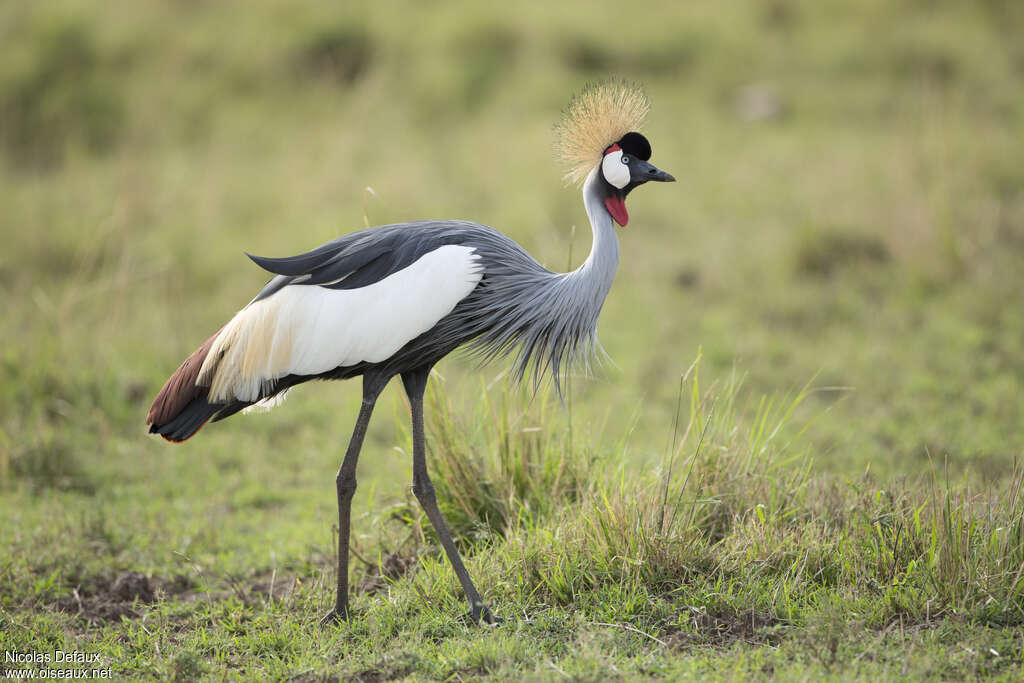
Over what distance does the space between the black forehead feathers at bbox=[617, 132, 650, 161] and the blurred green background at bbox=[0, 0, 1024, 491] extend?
0.78 metres

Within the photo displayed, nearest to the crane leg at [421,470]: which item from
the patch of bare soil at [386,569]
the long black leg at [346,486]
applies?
Result: the long black leg at [346,486]

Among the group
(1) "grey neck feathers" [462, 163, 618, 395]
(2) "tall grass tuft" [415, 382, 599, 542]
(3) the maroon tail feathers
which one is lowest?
(2) "tall grass tuft" [415, 382, 599, 542]

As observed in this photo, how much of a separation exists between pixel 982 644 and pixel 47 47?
374 inches

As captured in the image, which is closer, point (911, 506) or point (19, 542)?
point (911, 506)

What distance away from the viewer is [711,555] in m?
3.37

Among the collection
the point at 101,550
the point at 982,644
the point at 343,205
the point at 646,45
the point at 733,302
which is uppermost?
the point at 646,45

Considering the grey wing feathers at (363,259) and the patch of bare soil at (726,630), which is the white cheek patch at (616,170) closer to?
the grey wing feathers at (363,259)

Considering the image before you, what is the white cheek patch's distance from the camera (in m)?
3.42

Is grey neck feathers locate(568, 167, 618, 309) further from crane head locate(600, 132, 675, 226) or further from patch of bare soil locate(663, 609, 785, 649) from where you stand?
patch of bare soil locate(663, 609, 785, 649)

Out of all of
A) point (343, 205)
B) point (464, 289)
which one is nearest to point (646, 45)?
point (343, 205)

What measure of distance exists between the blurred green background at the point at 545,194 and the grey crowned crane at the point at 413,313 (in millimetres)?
438

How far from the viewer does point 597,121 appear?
346 cm

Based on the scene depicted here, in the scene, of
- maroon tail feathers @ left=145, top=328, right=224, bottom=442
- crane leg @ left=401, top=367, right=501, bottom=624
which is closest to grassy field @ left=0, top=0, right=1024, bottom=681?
crane leg @ left=401, top=367, right=501, bottom=624

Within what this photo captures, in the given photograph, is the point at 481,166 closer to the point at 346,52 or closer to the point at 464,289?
the point at 346,52
